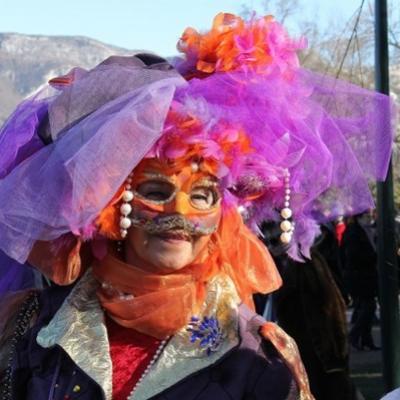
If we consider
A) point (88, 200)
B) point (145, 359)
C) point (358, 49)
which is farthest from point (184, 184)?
point (358, 49)

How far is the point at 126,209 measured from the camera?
2.12 m

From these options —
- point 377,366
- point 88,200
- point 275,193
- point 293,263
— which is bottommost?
point 377,366

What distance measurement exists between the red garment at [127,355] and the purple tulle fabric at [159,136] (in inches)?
12.5

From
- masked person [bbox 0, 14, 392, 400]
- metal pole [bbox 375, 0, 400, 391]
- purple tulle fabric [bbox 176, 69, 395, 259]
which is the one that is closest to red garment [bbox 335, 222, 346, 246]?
metal pole [bbox 375, 0, 400, 391]

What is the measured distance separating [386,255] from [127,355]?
2165mm

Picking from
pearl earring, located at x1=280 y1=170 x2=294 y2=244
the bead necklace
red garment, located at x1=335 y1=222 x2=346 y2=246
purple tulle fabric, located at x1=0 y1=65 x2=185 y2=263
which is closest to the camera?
purple tulle fabric, located at x1=0 y1=65 x2=185 y2=263

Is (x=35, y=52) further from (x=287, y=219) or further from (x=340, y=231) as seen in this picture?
(x=287, y=219)

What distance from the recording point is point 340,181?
2.36 m

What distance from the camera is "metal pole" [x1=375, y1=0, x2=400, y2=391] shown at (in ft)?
13.2

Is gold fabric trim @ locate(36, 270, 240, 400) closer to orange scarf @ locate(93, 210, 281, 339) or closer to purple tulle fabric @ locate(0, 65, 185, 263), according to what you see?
orange scarf @ locate(93, 210, 281, 339)

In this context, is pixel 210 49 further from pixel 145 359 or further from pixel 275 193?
pixel 145 359

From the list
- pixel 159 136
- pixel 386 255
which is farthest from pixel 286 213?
Answer: pixel 386 255

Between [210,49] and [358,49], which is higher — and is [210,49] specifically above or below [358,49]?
above

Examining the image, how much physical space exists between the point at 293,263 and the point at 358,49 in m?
1.22
